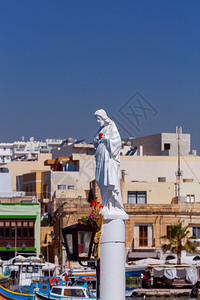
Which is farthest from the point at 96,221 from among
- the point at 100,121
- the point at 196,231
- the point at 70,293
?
the point at 196,231

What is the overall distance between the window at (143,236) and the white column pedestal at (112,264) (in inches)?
1602

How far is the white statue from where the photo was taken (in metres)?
10.2

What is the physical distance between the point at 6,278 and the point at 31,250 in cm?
1511

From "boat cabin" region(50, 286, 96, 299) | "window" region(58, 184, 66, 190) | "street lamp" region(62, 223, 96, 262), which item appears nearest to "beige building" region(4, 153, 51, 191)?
"window" region(58, 184, 66, 190)

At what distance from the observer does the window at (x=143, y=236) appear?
50812 mm

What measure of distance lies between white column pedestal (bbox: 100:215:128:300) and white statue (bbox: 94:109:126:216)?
0.19 metres

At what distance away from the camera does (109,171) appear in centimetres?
1023

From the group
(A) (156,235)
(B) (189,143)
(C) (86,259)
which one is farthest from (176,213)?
(C) (86,259)

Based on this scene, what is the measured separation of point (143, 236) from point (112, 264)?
41.0m

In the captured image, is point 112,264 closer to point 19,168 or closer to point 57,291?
point 57,291

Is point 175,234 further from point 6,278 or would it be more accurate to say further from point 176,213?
point 6,278

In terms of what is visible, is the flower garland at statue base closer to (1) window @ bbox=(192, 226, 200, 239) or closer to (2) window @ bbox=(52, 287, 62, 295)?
(2) window @ bbox=(52, 287, 62, 295)

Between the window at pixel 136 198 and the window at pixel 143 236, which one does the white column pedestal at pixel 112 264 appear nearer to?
the window at pixel 143 236

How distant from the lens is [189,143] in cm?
7200
